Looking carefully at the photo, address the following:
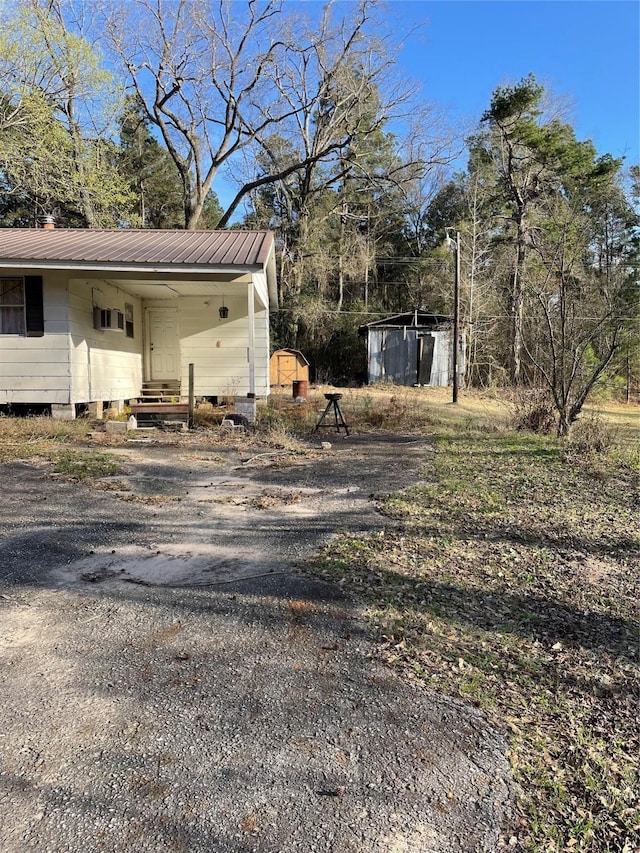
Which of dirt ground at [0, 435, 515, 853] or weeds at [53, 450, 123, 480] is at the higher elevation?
weeds at [53, 450, 123, 480]

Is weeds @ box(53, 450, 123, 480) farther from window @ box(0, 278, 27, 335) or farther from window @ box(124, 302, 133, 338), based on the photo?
window @ box(124, 302, 133, 338)

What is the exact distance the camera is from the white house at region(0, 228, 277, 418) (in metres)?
9.85

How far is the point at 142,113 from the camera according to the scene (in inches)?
1020

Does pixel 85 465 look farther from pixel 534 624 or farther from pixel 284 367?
pixel 284 367

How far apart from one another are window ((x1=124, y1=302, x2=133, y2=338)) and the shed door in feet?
29.9

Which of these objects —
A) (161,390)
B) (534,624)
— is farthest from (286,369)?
(534,624)

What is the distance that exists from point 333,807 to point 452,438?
8598 millimetres

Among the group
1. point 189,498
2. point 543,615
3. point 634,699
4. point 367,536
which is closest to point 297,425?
point 189,498

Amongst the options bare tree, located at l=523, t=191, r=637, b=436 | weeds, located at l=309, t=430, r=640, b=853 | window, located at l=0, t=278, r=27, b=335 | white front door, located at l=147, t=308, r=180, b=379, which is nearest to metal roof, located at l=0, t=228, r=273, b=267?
window, located at l=0, t=278, r=27, b=335

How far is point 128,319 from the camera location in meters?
12.7

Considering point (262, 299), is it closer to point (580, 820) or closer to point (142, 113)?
point (580, 820)

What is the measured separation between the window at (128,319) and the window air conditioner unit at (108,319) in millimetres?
440

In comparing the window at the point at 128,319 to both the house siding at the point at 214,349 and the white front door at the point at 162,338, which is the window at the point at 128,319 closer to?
the white front door at the point at 162,338

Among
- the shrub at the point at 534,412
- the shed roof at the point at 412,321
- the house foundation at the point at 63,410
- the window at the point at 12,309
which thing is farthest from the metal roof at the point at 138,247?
the shed roof at the point at 412,321
